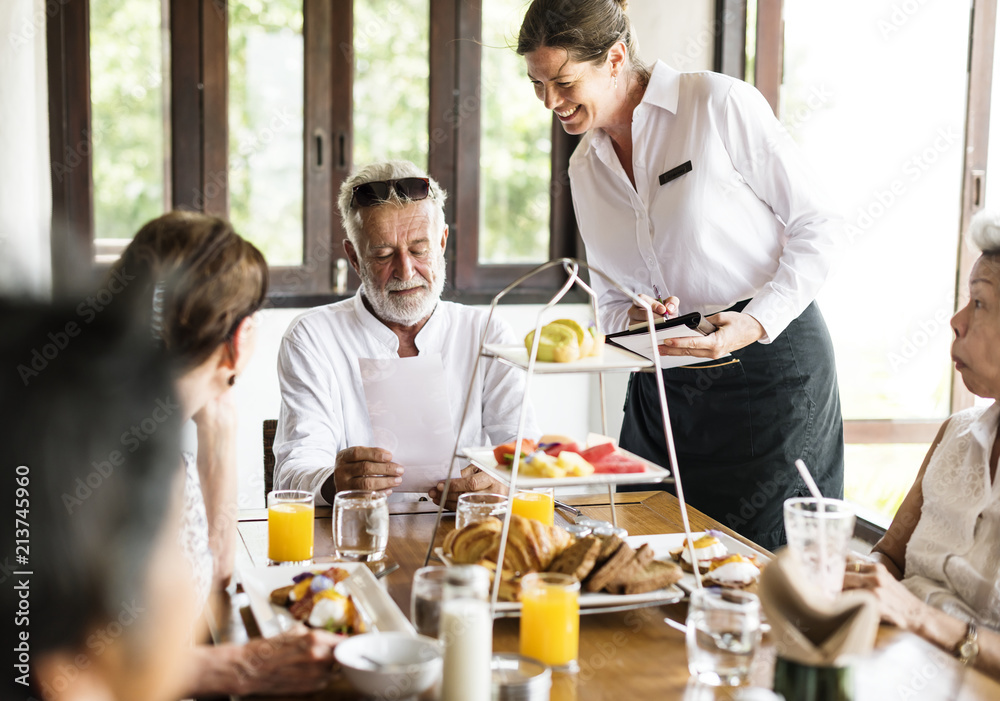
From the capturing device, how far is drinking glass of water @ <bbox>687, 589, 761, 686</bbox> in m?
1.16

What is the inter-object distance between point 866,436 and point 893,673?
2.20 m

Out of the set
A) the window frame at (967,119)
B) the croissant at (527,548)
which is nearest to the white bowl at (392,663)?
the croissant at (527,548)

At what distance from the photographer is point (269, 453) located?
2.37 metres

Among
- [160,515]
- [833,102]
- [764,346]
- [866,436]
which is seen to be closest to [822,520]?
[160,515]

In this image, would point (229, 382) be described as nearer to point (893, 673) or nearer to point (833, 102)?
point (893, 673)

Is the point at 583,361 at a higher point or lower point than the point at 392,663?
higher

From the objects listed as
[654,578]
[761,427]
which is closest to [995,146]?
[761,427]

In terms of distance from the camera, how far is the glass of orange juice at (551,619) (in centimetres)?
121

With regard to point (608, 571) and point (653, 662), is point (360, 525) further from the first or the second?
point (653, 662)

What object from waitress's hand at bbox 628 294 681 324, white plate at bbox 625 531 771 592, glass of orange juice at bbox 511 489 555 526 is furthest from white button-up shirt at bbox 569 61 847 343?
glass of orange juice at bbox 511 489 555 526

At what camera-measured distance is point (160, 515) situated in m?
1.07

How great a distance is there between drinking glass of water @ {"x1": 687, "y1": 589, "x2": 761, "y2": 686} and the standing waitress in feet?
3.27

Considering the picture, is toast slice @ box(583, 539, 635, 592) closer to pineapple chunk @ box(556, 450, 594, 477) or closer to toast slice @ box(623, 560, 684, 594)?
toast slice @ box(623, 560, 684, 594)

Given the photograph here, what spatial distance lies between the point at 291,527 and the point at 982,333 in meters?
1.20
